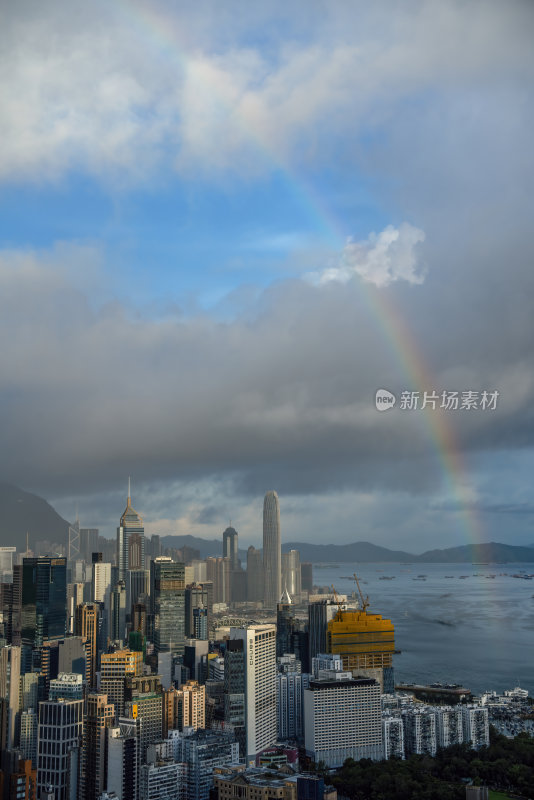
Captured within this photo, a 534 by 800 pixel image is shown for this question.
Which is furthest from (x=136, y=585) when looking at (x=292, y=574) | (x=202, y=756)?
(x=202, y=756)

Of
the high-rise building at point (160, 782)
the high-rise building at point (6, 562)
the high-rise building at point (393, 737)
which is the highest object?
the high-rise building at point (6, 562)

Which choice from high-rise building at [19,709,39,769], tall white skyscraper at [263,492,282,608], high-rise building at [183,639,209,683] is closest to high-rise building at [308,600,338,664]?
high-rise building at [183,639,209,683]

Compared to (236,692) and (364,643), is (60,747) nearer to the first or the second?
(236,692)

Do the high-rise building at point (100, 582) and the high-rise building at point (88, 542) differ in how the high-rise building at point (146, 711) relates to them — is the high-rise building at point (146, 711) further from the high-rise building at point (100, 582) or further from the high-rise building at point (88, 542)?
the high-rise building at point (88, 542)

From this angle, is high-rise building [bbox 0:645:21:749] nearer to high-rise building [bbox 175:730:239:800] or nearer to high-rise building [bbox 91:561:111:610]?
high-rise building [bbox 175:730:239:800]

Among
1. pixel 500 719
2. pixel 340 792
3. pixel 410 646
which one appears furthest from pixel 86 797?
pixel 410 646

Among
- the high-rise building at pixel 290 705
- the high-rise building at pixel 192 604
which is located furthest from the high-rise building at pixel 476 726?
the high-rise building at pixel 192 604

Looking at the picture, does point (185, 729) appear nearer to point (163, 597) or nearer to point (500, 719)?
point (500, 719)
